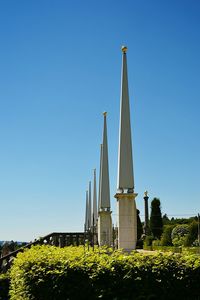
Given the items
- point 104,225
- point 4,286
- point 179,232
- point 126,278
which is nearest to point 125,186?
point 4,286

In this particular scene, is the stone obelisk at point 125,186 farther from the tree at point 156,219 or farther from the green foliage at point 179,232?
the tree at point 156,219

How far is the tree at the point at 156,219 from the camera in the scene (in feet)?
148

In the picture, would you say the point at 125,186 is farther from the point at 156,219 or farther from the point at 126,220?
the point at 156,219

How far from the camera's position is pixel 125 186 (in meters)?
14.5

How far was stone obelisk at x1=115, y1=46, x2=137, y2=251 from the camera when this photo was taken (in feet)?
47.1

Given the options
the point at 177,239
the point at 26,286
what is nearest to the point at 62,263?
the point at 26,286

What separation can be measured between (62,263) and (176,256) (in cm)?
185

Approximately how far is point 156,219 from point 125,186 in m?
33.2

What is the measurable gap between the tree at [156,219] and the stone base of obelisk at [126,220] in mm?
31142

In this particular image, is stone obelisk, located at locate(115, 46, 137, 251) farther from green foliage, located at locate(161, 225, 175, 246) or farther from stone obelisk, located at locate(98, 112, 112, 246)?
green foliage, located at locate(161, 225, 175, 246)

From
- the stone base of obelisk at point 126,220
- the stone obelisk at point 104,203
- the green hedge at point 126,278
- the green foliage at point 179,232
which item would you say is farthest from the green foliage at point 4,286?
the green foliage at point 179,232

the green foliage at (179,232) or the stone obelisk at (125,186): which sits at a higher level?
the stone obelisk at (125,186)

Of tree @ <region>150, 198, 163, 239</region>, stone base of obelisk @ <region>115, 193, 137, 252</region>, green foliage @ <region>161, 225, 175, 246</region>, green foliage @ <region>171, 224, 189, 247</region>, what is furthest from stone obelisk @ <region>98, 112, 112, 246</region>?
tree @ <region>150, 198, 163, 239</region>

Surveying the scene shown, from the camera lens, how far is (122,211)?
47.0 feet
